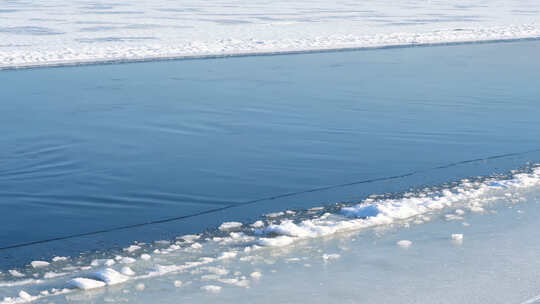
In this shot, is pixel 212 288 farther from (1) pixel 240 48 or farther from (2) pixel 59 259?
(1) pixel 240 48

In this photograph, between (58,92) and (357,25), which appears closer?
(58,92)

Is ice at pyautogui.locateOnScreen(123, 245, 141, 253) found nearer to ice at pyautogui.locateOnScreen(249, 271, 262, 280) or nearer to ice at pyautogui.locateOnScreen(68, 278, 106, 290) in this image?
ice at pyautogui.locateOnScreen(68, 278, 106, 290)

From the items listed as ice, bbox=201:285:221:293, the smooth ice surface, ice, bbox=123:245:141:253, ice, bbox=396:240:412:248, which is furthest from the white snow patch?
the smooth ice surface

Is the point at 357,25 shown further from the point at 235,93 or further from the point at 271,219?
the point at 271,219

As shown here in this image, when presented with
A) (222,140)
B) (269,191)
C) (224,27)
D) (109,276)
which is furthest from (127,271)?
(224,27)

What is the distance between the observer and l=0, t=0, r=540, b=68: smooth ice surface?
568 inches

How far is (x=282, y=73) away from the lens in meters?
11.8

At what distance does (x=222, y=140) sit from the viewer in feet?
23.6

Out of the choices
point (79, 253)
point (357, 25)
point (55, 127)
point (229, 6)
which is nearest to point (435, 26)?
point (357, 25)

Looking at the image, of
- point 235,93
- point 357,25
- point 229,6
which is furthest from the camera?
point 229,6

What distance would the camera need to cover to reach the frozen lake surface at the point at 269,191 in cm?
372

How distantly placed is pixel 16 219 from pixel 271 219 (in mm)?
1536

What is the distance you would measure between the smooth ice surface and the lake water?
2217 mm

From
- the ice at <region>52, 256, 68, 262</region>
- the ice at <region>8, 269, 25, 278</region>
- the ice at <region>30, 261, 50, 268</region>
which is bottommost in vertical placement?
the ice at <region>8, 269, 25, 278</region>
